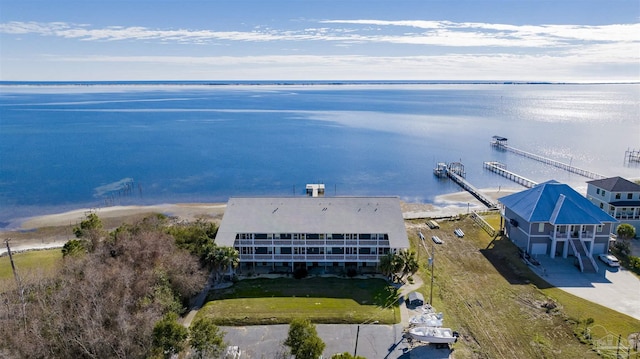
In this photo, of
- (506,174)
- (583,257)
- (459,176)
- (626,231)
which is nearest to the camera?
(583,257)

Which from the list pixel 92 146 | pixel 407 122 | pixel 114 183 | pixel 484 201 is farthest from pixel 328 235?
pixel 407 122

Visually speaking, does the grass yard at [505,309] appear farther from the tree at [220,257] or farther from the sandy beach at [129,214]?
the sandy beach at [129,214]

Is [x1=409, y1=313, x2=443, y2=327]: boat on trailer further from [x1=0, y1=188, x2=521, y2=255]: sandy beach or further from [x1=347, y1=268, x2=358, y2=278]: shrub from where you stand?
[x1=0, y1=188, x2=521, y2=255]: sandy beach

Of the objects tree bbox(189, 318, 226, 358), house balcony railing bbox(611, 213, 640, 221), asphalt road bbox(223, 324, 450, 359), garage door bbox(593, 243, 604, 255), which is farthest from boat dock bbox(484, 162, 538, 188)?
tree bbox(189, 318, 226, 358)

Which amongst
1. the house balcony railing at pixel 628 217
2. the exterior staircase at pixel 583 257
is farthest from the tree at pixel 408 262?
the house balcony railing at pixel 628 217

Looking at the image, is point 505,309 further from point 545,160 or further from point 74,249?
point 545,160

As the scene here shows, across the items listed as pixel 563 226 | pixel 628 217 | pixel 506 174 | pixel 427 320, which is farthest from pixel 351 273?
pixel 506 174
